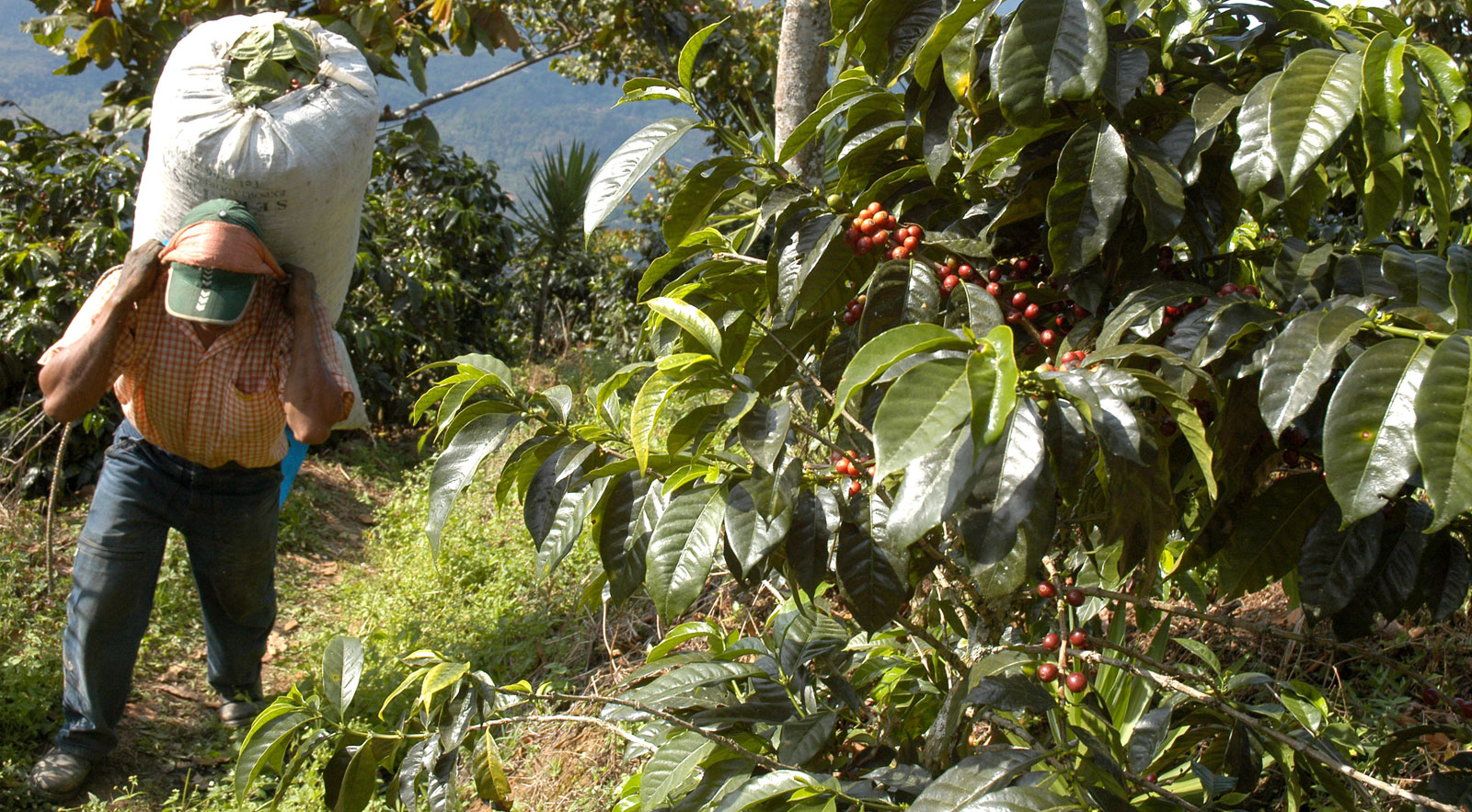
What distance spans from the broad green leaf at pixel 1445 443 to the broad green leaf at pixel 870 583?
1.65 feet

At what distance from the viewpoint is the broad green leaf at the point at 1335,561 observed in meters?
1.02

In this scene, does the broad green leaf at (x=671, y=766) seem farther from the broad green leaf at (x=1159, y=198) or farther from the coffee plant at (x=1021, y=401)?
the broad green leaf at (x=1159, y=198)

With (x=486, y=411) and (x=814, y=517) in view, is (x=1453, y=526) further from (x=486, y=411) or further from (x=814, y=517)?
(x=486, y=411)

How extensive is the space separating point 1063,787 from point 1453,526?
0.55 meters

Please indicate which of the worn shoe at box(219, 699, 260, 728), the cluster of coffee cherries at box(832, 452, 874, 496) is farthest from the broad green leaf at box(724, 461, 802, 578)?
the worn shoe at box(219, 699, 260, 728)

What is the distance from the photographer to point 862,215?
1201 millimetres

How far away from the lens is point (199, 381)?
101 inches

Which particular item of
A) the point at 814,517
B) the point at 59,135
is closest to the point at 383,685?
the point at 814,517

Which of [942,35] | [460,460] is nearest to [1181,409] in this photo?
[942,35]

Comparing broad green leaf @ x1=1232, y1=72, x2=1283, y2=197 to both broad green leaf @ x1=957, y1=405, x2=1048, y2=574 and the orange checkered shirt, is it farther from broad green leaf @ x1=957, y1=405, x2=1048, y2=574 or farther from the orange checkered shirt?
the orange checkered shirt

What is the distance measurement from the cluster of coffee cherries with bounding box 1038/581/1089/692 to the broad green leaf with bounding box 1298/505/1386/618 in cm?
24

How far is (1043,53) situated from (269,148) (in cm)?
216

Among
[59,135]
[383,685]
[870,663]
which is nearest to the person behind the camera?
[870,663]

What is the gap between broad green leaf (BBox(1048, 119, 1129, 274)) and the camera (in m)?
1.03
